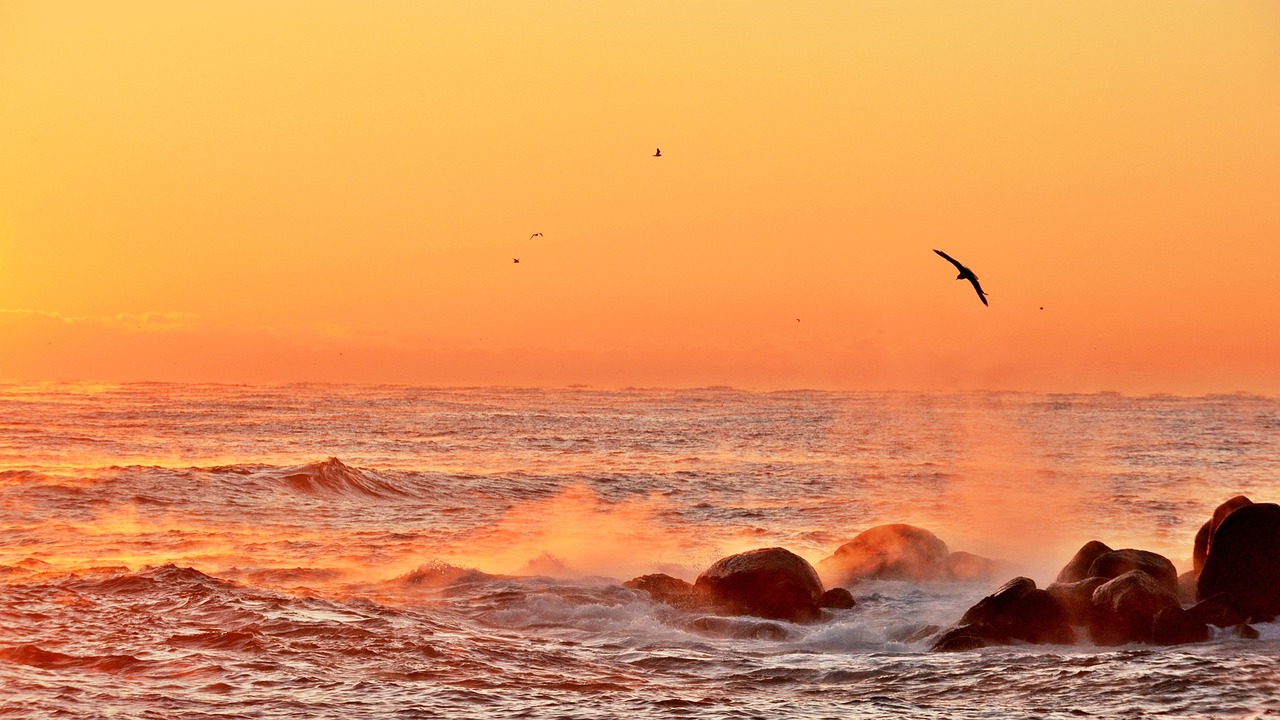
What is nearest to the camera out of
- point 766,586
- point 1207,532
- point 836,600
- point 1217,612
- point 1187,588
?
point 1217,612

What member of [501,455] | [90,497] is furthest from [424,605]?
[501,455]

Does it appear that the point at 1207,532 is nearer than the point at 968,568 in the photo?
Yes

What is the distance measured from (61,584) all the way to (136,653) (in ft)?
18.9

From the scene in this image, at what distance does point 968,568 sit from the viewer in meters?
22.0

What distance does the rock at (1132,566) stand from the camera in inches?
680

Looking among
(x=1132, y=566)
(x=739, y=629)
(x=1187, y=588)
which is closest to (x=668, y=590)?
(x=739, y=629)

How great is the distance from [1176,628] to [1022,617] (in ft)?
6.26

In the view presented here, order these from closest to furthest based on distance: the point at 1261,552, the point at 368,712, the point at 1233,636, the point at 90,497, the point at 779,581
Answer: the point at 368,712
the point at 1233,636
the point at 1261,552
the point at 779,581
the point at 90,497

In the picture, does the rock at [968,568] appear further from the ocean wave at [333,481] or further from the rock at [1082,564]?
the ocean wave at [333,481]

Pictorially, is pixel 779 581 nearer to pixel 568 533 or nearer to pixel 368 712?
pixel 368 712

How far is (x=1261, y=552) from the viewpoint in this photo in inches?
626

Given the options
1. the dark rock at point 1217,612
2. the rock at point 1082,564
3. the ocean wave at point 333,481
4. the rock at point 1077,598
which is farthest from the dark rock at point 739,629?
the ocean wave at point 333,481

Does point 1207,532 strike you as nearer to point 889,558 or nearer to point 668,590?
point 889,558

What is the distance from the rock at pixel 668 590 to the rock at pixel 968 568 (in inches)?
229
